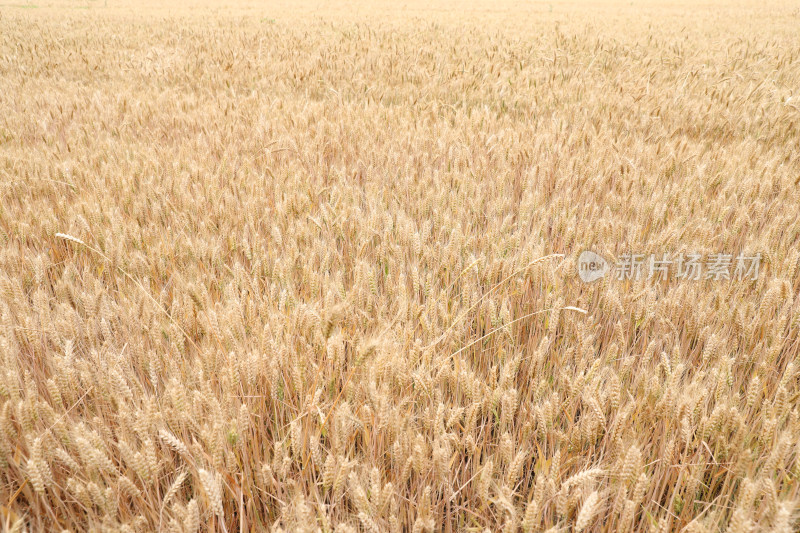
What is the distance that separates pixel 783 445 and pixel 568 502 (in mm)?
389

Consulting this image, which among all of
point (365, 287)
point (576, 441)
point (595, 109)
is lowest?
point (576, 441)

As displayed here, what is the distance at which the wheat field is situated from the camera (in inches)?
39.1

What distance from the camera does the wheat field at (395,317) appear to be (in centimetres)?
99

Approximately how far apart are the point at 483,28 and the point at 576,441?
9318 mm

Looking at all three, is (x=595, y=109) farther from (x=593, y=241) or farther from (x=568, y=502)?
(x=568, y=502)

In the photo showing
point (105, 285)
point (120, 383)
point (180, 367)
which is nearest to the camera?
point (120, 383)

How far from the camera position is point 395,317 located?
1395 millimetres

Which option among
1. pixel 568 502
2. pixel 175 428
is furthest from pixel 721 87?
pixel 175 428

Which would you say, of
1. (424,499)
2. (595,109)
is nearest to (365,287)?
(424,499)

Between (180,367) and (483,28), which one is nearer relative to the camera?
(180,367)

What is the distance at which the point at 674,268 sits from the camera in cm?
181

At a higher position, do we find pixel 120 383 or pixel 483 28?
pixel 483 28

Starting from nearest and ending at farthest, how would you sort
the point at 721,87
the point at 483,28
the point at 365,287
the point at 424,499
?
the point at 424,499 → the point at 365,287 → the point at 721,87 → the point at 483,28

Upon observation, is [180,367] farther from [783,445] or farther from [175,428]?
[783,445]
